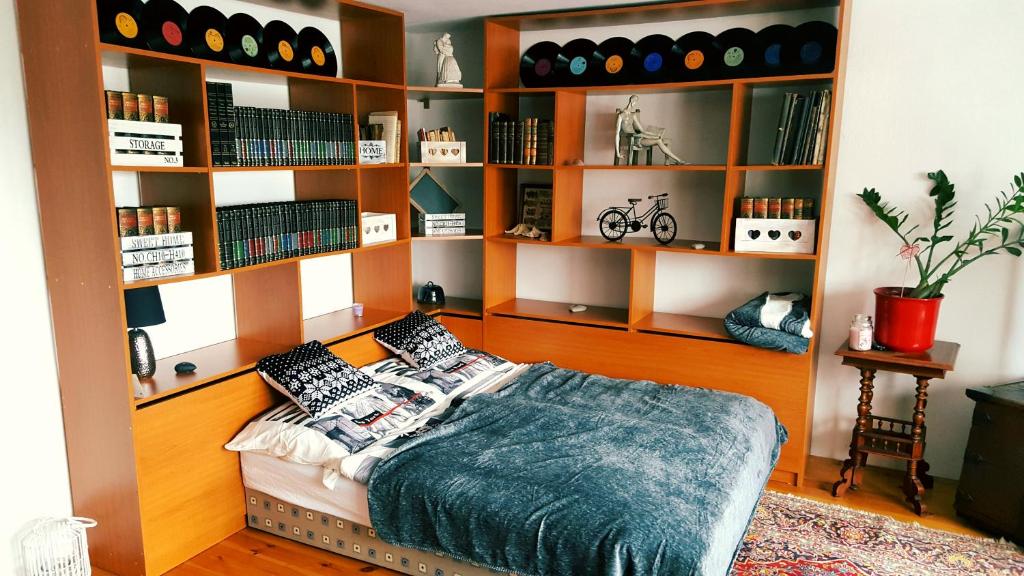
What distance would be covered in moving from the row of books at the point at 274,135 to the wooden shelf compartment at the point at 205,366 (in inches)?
31.9

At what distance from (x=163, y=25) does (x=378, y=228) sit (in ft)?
4.62

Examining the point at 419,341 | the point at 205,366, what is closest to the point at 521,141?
the point at 419,341

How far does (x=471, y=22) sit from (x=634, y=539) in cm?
283

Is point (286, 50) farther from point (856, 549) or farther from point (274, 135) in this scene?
point (856, 549)

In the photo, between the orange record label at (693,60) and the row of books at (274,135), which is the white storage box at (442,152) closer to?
the row of books at (274,135)

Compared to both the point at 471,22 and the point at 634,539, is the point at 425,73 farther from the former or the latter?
the point at 634,539

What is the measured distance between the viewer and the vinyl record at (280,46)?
10.1ft

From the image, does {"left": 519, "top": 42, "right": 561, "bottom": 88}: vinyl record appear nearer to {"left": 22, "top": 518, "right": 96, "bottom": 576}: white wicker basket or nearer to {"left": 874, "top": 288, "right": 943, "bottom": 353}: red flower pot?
{"left": 874, "top": 288, "right": 943, "bottom": 353}: red flower pot

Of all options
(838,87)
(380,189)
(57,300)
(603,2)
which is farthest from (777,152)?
(57,300)

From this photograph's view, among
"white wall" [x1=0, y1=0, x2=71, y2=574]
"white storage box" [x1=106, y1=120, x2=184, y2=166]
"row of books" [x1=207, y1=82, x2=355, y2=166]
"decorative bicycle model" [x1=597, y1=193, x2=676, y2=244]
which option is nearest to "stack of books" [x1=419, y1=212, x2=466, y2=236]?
"row of books" [x1=207, y1=82, x2=355, y2=166]

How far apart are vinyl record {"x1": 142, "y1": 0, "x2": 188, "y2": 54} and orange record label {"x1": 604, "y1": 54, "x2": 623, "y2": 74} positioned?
6.34 feet

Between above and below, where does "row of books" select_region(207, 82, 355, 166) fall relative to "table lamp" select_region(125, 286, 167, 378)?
above

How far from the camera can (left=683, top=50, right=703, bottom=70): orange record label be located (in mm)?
3438

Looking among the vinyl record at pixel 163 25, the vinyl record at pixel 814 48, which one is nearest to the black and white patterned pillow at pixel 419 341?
the vinyl record at pixel 163 25
